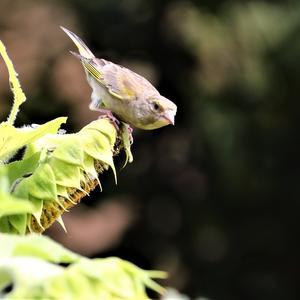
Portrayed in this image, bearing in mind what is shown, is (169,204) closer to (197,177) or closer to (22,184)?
(197,177)

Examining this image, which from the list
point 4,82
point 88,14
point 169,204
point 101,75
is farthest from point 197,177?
point 101,75

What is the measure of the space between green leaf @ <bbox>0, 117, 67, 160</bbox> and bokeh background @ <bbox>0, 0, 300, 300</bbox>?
5429mm

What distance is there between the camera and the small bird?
187 centimetres

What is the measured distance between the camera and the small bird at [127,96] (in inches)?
73.6

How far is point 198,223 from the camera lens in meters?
7.42

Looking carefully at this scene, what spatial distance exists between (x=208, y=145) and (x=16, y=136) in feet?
19.9

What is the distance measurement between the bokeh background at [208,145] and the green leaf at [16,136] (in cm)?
543

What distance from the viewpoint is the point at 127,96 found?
206 centimetres

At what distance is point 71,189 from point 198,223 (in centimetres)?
633

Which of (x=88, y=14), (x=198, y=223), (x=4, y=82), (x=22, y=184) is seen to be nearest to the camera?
(x=22, y=184)

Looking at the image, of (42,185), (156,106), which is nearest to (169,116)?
(156,106)

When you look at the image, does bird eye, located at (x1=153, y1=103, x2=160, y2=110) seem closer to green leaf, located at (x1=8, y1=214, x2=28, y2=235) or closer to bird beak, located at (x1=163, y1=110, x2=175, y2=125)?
bird beak, located at (x1=163, y1=110, x2=175, y2=125)

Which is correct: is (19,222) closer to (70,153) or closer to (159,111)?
(70,153)

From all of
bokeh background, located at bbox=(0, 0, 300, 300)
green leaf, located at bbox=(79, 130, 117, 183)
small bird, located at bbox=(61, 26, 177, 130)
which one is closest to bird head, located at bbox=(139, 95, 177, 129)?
small bird, located at bbox=(61, 26, 177, 130)
